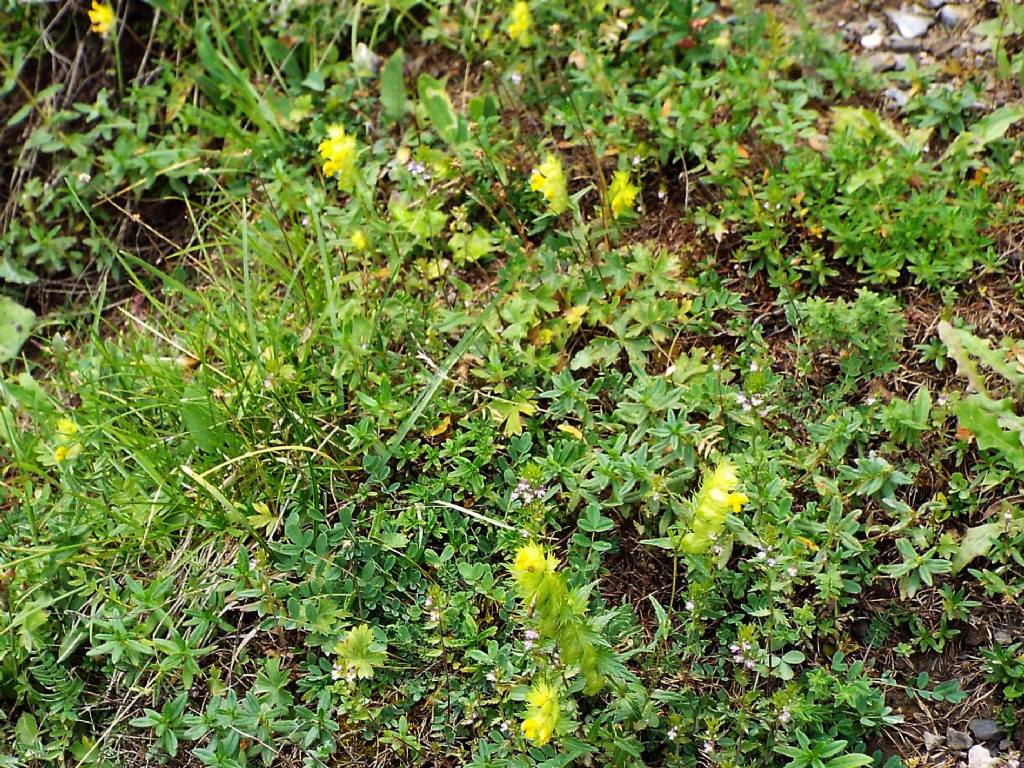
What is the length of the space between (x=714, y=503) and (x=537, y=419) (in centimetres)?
75

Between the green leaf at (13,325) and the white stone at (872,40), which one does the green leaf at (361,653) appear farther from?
the white stone at (872,40)

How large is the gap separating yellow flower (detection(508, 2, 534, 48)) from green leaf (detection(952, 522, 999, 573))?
6.45 feet

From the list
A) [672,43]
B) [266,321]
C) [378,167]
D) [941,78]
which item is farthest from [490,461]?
[941,78]

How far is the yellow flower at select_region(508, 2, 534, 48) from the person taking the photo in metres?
3.09

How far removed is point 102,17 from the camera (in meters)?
3.47

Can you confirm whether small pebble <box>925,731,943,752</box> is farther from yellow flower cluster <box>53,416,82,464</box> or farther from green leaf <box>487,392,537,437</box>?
yellow flower cluster <box>53,416,82,464</box>

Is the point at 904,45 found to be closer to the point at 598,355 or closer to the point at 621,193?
the point at 621,193

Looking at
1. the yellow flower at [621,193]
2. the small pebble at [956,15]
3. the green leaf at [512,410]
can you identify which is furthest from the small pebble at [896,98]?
the green leaf at [512,410]

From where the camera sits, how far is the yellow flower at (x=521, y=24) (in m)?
3.09

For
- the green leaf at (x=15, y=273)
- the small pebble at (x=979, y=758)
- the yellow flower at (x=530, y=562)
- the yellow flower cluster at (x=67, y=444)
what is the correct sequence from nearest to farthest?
the yellow flower at (x=530, y=562) < the small pebble at (x=979, y=758) < the yellow flower cluster at (x=67, y=444) < the green leaf at (x=15, y=273)

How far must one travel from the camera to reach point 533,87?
3301 millimetres

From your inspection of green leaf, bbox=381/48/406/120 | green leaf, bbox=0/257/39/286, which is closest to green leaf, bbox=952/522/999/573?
green leaf, bbox=381/48/406/120

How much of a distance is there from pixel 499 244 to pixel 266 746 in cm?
155

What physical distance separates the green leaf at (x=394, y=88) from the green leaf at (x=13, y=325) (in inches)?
56.7
